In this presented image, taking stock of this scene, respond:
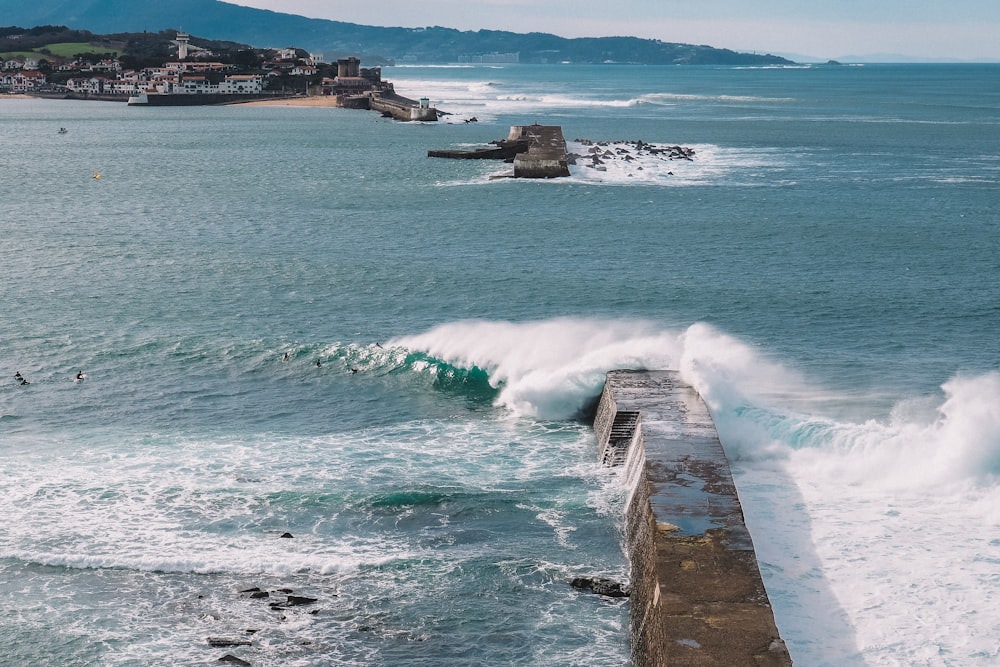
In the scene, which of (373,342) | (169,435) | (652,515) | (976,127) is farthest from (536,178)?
(976,127)

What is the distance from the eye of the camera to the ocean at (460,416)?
16281 mm

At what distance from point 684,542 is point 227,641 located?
638 cm

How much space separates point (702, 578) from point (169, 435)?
1226 cm

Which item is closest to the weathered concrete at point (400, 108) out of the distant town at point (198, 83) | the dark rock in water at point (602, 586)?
the distant town at point (198, 83)

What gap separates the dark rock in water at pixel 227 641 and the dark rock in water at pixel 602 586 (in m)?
4.74

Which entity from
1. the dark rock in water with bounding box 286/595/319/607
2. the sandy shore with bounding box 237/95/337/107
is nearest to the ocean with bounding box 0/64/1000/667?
the dark rock in water with bounding box 286/595/319/607

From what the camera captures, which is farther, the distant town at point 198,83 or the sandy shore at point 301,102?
the distant town at point 198,83

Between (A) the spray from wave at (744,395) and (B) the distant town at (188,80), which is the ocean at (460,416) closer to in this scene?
(A) the spray from wave at (744,395)

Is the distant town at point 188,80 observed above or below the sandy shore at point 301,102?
above

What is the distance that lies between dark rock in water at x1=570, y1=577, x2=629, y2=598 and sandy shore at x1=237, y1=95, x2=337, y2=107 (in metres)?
147

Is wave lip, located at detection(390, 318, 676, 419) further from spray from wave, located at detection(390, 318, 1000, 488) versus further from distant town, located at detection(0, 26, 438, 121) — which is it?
distant town, located at detection(0, 26, 438, 121)

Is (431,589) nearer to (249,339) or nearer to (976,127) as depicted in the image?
(249,339)

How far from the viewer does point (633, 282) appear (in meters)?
37.2

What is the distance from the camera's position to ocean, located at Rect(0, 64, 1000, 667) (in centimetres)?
1628
